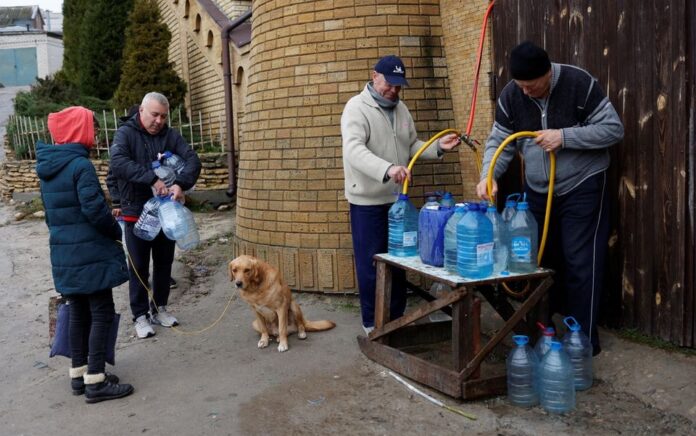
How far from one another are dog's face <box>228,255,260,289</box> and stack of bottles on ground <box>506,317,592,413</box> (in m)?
1.98

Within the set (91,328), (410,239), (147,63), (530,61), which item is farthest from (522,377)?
(147,63)

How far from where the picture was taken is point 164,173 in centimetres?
528

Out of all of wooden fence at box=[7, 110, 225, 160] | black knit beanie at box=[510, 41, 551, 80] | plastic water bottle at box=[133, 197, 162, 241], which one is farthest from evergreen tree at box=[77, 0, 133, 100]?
black knit beanie at box=[510, 41, 551, 80]

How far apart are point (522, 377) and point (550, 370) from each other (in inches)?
7.8

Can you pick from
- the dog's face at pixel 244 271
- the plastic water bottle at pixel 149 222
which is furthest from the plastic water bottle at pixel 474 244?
the plastic water bottle at pixel 149 222

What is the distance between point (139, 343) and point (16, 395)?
1053 millimetres

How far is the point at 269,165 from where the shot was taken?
6.20 metres

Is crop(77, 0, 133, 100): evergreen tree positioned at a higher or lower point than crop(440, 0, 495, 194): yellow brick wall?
higher

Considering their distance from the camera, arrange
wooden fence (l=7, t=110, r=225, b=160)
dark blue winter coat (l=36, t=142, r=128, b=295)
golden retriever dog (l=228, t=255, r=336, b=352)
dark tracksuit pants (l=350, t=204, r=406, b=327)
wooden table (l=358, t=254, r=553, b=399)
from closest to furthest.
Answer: wooden table (l=358, t=254, r=553, b=399) < dark blue winter coat (l=36, t=142, r=128, b=295) < dark tracksuit pants (l=350, t=204, r=406, b=327) < golden retriever dog (l=228, t=255, r=336, b=352) < wooden fence (l=7, t=110, r=225, b=160)

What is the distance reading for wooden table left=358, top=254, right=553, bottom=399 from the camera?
11.9ft

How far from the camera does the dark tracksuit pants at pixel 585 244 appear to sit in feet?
13.0

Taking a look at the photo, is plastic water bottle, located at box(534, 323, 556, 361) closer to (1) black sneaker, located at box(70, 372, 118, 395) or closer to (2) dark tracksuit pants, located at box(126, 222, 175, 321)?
(1) black sneaker, located at box(70, 372, 118, 395)

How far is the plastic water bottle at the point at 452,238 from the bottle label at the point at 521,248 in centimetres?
36

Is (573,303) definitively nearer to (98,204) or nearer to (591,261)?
(591,261)
